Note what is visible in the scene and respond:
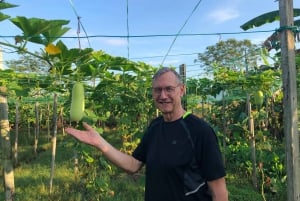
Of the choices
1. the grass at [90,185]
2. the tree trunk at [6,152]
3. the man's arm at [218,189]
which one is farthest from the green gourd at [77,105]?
the grass at [90,185]

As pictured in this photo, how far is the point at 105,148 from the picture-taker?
2.47m

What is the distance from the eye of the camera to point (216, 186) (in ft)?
7.16

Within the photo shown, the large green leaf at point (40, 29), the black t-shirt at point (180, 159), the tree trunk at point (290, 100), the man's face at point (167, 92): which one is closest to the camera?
the black t-shirt at point (180, 159)

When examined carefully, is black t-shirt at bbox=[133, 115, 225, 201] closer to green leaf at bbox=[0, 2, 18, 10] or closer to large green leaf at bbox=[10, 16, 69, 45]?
large green leaf at bbox=[10, 16, 69, 45]

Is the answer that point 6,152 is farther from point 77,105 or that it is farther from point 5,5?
point 5,5

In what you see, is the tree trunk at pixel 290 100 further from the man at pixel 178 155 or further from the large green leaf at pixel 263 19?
the large green leaf at pixel 263 19

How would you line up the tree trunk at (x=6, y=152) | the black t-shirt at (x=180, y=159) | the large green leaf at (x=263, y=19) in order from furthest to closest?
the large green leaf at (x=263, y=19), the tree trunk at (x=6, y=152), the black t-shirt at (x=180, y=159)

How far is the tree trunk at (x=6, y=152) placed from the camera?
3877 millimetres

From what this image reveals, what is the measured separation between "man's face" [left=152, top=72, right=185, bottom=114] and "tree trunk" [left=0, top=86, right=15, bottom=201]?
2.12m

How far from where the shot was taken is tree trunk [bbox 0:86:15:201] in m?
3.88

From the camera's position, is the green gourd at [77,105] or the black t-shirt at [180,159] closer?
the black t-shirt at [180,159]

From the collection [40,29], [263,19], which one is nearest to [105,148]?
[40,29]

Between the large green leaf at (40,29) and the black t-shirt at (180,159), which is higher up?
the large green leaf at (40,29)

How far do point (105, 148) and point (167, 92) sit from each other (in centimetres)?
53
